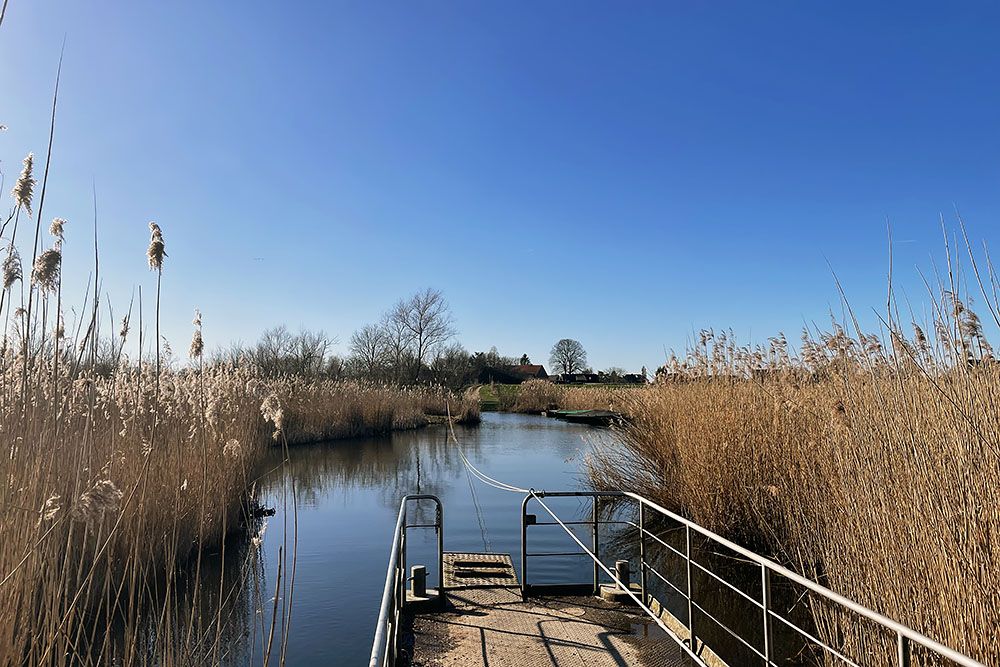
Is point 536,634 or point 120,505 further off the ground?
point 120,505

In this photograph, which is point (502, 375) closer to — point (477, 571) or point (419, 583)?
point (477, 571)

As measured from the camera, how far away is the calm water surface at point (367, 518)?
16.1ft

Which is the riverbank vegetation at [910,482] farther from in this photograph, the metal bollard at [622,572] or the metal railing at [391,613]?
the metal railing at [391,613]

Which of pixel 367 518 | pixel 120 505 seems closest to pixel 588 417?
pixel 367 518

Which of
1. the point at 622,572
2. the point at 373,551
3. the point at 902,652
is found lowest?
the point at 373,551

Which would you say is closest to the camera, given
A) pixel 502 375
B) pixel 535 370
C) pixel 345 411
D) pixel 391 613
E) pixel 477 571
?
pixel 391 613

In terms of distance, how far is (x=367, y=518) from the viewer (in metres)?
8.68

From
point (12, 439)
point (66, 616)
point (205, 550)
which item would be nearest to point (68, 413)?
point (12, 439)

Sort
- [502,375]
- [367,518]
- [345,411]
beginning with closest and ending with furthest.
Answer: [367,518] < [345,411] < [502,375]

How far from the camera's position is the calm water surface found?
16.1 feet

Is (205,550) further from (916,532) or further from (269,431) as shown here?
(916,532)

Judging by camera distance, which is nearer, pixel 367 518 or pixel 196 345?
pixel 196 345

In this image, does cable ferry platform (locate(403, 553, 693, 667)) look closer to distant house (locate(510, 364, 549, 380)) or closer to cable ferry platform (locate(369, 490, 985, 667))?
cable ferry platform (locate(369, 490, 985, 667))

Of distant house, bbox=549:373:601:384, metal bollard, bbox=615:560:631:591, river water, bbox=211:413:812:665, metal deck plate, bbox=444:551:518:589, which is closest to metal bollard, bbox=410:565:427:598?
metal deck plate, bbox=444:551:518:589
